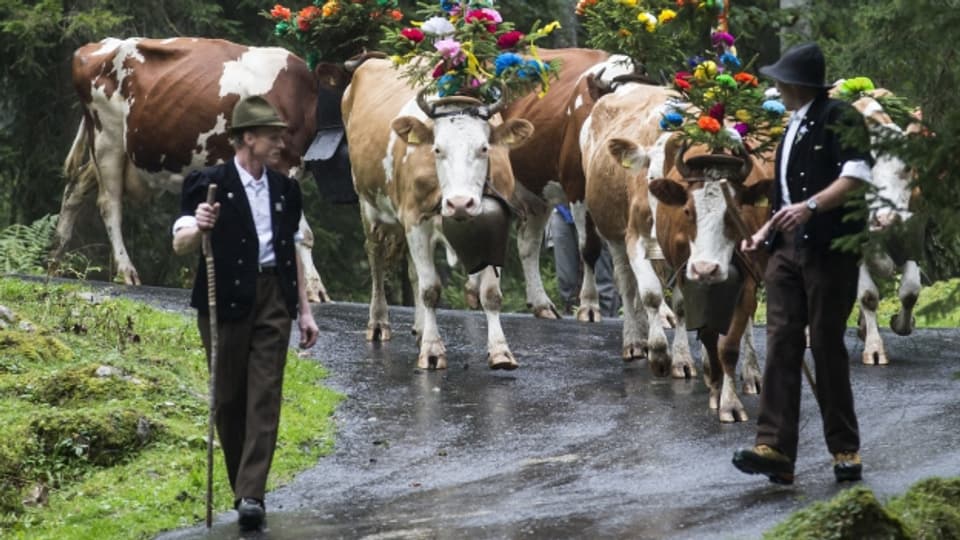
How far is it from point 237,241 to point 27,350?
4220mm

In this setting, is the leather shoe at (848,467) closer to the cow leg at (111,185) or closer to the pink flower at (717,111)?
the pink flower at (717,111)

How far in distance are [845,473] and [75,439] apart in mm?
4498

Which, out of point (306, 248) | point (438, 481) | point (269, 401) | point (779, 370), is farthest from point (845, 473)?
point (306, 248)

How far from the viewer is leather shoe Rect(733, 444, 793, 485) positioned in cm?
1062

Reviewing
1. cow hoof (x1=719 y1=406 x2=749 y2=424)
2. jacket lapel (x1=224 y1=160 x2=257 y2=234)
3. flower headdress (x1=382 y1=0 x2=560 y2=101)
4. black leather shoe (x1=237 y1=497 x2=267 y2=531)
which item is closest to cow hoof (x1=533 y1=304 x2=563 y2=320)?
flower headdress (x1=382 y1=0 x2=560 y2=101)

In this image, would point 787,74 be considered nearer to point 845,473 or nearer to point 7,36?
point 845,473

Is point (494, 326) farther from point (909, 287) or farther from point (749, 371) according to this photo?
point (909, 287)

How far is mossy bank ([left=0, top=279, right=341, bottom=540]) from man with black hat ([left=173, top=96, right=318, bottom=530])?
626mm

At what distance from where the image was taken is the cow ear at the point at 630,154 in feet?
48.6

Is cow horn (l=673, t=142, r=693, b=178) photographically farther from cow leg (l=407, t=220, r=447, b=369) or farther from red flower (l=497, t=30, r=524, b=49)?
cow leg (l=407, t=220, r=447, b=369)

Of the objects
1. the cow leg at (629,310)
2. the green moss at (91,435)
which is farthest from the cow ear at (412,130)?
the green moss at (91,435)

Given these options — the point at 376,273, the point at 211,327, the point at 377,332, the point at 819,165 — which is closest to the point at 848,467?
the point at 819,165

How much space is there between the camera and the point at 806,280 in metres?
10.7

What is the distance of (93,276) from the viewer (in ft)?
83.6
